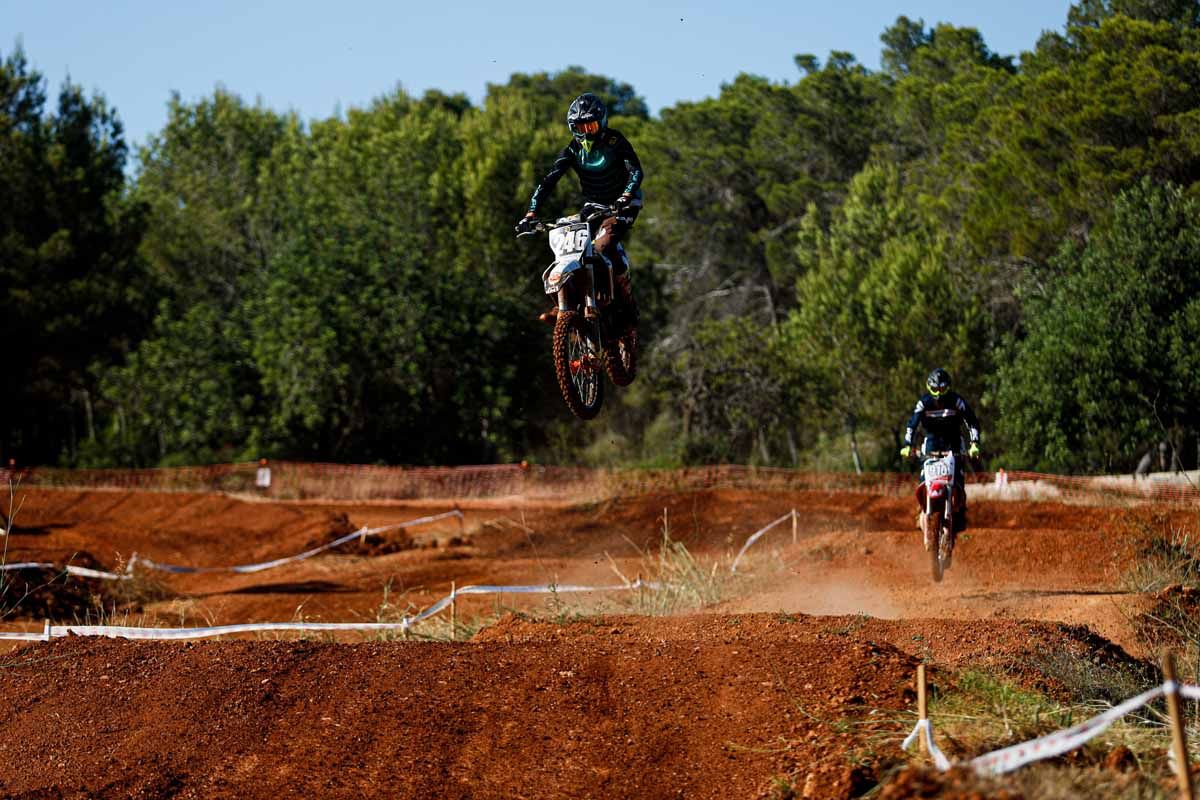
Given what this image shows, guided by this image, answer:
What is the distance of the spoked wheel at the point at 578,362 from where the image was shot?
11.0 metres

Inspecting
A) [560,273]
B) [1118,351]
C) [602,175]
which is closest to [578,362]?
[560,273]

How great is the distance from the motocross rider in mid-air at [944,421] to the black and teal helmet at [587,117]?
19.6 feet

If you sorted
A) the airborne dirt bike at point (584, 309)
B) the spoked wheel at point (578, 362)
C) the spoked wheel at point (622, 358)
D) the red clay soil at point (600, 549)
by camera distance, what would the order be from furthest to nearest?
1. the red clay soil at point (600, 549)
2. the spoked wheel at point (622, 358)
3. the spoked wheel at point (578, 362)
4. the airborne dirt bike at point (584, 309)

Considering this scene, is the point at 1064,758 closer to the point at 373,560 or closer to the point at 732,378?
the point at 373,560

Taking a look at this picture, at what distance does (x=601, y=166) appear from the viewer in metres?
11.1

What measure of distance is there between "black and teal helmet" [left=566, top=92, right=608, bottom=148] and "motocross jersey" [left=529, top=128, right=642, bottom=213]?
0.35 feet

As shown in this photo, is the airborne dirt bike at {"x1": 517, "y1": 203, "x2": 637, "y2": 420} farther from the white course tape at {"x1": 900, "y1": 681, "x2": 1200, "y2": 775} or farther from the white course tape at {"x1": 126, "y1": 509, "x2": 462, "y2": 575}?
the white course tape at {"x1": 126, "y1": 509, "x2": 462, "y2": 575}

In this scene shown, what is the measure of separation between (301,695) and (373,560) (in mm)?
14501

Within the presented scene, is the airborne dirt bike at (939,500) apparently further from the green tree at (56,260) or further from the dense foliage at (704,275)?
the green tree at (56,260)

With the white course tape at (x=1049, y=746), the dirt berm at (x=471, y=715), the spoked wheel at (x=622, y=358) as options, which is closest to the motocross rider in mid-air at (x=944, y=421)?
the dirt berm at (x=471, y=715)

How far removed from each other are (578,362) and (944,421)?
5.84 m

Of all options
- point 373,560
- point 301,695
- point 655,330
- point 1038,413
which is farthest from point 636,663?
point 655,330

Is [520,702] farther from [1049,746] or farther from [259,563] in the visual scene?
[259,563]

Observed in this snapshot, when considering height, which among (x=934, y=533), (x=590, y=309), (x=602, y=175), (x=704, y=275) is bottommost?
(x=934, y=533)
